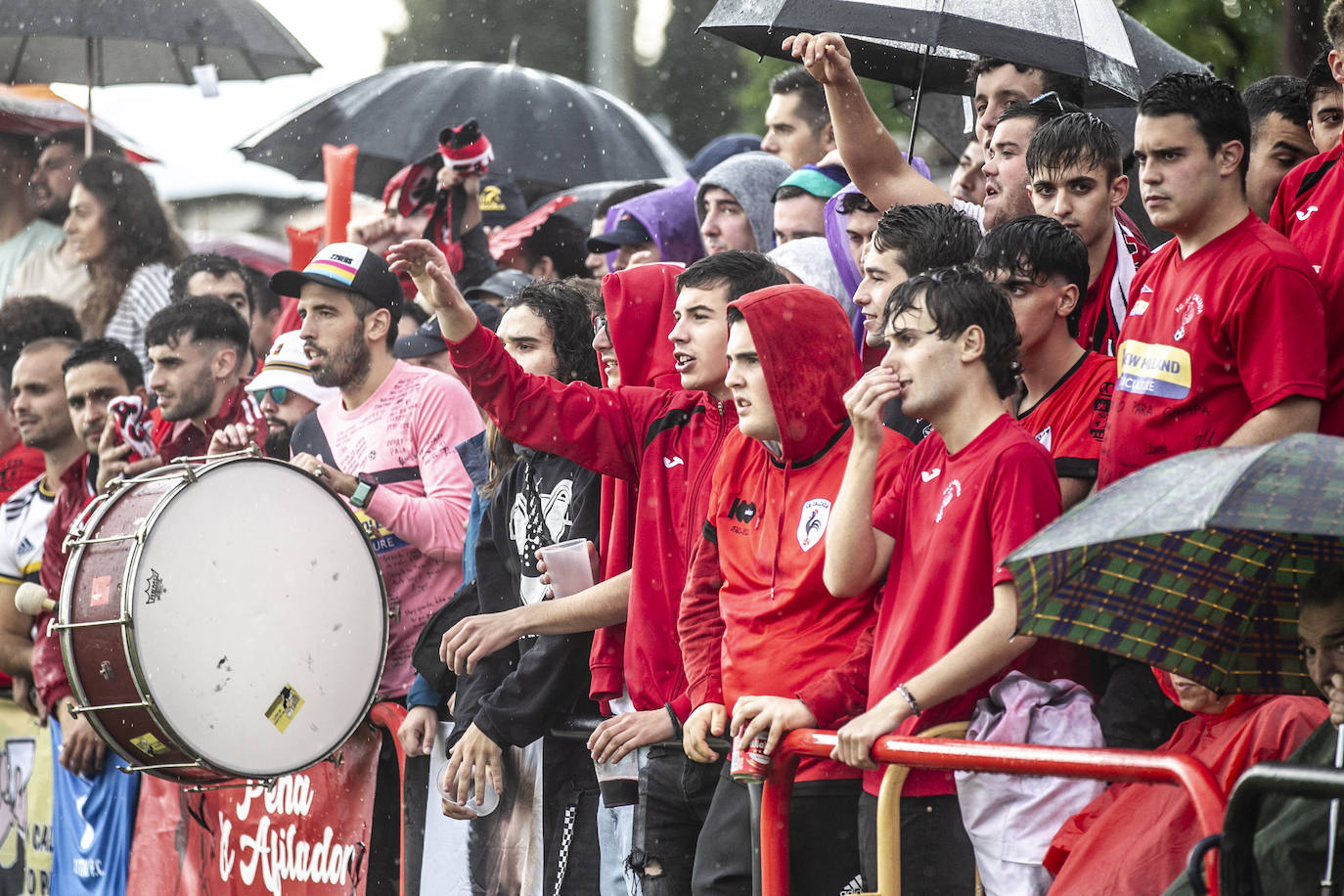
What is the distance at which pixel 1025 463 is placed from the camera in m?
3.97

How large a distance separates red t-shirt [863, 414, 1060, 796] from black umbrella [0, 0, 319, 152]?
600 centimetres

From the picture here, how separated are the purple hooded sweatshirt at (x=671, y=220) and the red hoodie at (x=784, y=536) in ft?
8.91

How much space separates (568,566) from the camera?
5539 millimetres

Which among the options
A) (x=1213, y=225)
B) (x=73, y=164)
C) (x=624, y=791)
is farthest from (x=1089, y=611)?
(x=73, y=164)

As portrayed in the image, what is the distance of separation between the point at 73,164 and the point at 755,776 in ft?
25.3

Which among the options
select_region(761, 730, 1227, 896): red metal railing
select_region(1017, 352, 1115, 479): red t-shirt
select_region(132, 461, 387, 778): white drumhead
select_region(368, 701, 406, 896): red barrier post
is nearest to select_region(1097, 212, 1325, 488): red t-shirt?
select_region(1017, 352, 1115, 479): red t-shirt

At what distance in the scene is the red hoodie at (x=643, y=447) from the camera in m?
5.11

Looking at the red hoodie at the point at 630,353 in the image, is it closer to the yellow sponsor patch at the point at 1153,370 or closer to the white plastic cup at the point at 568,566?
the white plastic cup at the point at 568,566

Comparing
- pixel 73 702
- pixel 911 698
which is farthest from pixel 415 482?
pixel 911 698

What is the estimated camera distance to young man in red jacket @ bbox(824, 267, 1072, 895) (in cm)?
384

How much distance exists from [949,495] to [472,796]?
253cm

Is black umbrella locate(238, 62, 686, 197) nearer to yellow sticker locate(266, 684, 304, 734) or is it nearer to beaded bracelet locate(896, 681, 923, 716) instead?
yellow sticker locate(266, 684, 304, 734)

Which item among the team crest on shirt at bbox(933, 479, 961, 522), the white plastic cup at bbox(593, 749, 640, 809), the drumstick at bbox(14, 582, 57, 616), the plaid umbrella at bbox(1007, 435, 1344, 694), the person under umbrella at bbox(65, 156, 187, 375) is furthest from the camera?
the person under umbrella at bbox(65, 156, 187, 375)

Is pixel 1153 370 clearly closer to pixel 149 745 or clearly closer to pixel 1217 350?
pixel 1217 350
